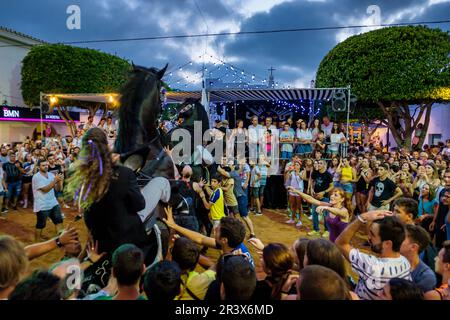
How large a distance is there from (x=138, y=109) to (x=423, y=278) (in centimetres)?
299

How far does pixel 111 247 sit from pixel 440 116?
2613 cm

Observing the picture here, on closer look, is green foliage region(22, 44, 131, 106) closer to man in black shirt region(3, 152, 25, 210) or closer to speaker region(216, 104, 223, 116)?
speaker region(216, 104, 223, 116)

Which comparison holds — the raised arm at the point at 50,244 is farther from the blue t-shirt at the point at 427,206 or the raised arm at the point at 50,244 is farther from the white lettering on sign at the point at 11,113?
the white lettering on sign at the point at 11,113

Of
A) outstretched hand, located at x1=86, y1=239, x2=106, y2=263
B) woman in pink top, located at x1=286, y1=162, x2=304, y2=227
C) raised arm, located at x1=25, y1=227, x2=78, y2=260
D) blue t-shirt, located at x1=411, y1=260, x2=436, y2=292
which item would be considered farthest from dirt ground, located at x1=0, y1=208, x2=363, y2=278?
raised arm, located at x1=25, y1=227, x2=78, y2=260

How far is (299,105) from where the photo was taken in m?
14.8

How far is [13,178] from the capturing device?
9.61 meters

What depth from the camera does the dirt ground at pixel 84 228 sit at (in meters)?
7.03

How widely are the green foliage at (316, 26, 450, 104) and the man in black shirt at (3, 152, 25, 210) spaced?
592 inches

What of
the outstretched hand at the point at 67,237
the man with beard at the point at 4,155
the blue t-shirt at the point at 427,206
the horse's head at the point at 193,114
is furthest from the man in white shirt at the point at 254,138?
the outstretched hand at the point at 67,237

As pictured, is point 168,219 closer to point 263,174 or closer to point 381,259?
point 381,259

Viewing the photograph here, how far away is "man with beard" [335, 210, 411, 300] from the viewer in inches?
99.6

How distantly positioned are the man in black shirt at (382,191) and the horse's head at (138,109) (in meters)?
5.39
